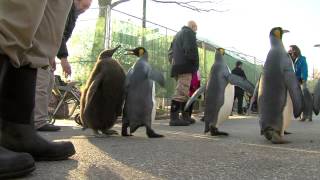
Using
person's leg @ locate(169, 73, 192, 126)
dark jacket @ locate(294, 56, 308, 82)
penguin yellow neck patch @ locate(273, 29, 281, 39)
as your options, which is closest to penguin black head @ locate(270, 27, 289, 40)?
penguin yellow neck patch @ locate(273, 29, 281, 39)

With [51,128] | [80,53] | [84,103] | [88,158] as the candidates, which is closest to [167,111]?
[80,53]

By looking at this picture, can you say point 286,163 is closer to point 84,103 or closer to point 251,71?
point 84,103

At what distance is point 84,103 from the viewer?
6.28 m

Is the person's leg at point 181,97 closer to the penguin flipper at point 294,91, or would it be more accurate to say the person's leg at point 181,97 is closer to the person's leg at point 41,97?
the person's leg at point 41,97

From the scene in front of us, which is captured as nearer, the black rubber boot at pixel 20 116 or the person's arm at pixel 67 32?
the black rubber boot at pixel 20 116

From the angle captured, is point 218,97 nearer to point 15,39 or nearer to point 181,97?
point 181,97

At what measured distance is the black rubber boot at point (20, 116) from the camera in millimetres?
3184

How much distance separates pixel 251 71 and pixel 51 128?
17893 millimetres

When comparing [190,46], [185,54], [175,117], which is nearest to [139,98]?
[175,117]

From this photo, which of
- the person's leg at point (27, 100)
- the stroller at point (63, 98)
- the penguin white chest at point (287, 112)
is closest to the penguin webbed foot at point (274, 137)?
the penguin white chest at point (287, 112)

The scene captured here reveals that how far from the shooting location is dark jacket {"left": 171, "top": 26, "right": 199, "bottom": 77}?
10469mm

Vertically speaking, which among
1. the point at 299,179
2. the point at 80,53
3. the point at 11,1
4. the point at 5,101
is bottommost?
the point at 299,179

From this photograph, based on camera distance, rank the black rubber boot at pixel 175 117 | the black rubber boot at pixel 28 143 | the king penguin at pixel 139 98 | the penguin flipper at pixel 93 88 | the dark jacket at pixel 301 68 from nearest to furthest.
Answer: the black rubber boot at pixel 28 143 < the penguin flipper at pixel 93 88 < the king penguin at pixel 139 98 < the black rubber boot at pixel 175 117 < the dark jacket at pixel 301 68

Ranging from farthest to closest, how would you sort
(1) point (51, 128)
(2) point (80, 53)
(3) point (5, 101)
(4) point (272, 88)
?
(2) point (80, 53) < (1) point (51, 128) < (4) point (272, 88) < (3) point (5, 101)
